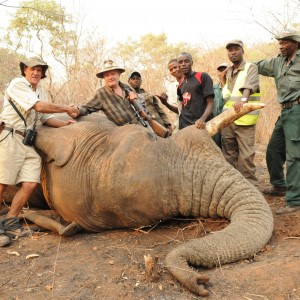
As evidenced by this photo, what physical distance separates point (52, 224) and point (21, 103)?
1.47 metres

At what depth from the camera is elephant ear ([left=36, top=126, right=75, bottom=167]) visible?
479 cm

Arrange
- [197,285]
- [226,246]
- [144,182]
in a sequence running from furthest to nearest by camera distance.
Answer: [144,182]
[226,246]
[197,285]

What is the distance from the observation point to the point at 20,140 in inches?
200

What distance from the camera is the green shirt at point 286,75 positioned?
5.30 meters

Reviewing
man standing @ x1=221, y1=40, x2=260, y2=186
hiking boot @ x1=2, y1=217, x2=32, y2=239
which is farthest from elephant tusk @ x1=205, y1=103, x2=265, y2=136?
hiking boot @ x1=2, y1=217, x2=32, y2=239

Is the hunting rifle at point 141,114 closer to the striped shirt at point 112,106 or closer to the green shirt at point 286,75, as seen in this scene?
the striped shirt at point 112,106

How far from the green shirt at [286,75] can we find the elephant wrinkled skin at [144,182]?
1.52 meters

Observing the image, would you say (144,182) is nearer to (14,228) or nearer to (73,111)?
(73,111)

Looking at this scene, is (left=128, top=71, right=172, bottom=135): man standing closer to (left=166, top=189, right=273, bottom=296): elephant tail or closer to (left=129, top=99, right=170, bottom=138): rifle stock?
(left=129, top=99, right=170, bottom=138): rifle stock

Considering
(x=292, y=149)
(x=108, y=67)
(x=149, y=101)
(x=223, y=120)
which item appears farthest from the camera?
(x=149, y=101)

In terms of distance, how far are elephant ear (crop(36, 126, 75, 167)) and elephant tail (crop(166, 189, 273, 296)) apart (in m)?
1.99

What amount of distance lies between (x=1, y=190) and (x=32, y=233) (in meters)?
0.66

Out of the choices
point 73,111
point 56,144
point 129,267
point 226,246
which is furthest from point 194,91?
point 129,267

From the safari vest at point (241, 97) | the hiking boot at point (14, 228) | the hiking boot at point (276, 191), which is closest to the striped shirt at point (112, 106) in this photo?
the safari vest at point (241, 97)
